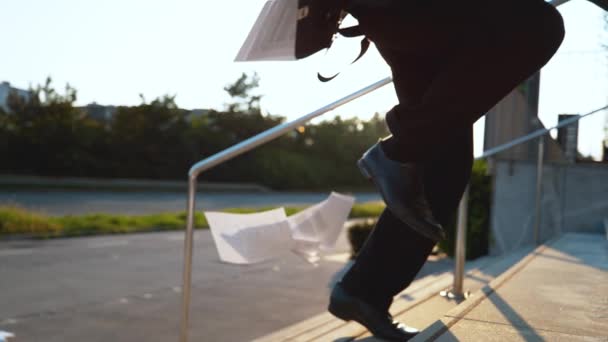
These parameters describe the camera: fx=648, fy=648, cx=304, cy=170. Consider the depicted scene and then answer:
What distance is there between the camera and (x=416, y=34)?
1318 mm

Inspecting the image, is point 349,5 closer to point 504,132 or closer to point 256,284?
point 504,132

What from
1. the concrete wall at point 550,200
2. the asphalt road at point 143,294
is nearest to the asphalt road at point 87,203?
the asphalt road at point 143,294

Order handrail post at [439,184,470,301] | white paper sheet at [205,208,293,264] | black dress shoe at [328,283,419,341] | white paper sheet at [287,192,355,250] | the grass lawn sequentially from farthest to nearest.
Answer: the grass lawn → handrail post at [439,184,470,301] → white paper sheet at [287,192,355,250] → white paper sheet at [205,208,293,264] → black dress shoe at [328,283,419,341]

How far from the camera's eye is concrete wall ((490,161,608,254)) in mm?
4770

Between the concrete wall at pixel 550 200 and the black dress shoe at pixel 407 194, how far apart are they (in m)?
3.38

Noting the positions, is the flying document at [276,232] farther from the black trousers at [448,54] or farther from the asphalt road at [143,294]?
the asphalt road at [143,294]

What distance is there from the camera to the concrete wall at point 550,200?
4.77 m

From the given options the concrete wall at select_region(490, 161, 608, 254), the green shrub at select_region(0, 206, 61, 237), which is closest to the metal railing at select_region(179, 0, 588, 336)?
the concrete wall at select_region(490, 161, 608, 254)

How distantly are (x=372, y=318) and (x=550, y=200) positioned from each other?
12.6 ft

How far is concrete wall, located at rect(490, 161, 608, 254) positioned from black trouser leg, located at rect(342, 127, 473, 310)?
124 inches

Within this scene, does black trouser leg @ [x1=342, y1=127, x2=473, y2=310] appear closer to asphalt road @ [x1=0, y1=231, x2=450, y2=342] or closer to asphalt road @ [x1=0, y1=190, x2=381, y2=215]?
asphalt road @ [x1=0, y1=231, x2=450, y2=342]

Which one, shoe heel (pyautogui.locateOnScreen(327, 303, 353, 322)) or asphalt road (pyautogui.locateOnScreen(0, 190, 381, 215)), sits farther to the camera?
asphalt road (pyautogui.locateOnScreen(0, 190, 381, 215))

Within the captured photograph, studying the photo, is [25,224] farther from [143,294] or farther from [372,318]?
[372,318]

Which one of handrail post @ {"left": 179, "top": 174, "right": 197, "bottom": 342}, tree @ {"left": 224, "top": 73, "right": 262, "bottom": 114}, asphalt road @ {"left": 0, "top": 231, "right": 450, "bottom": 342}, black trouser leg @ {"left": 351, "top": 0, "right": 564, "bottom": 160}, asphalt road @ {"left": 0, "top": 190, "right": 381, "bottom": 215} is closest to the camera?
black trouser leg @ {"left": 351, "top": 0, "right": 564, "bottom": 160}
